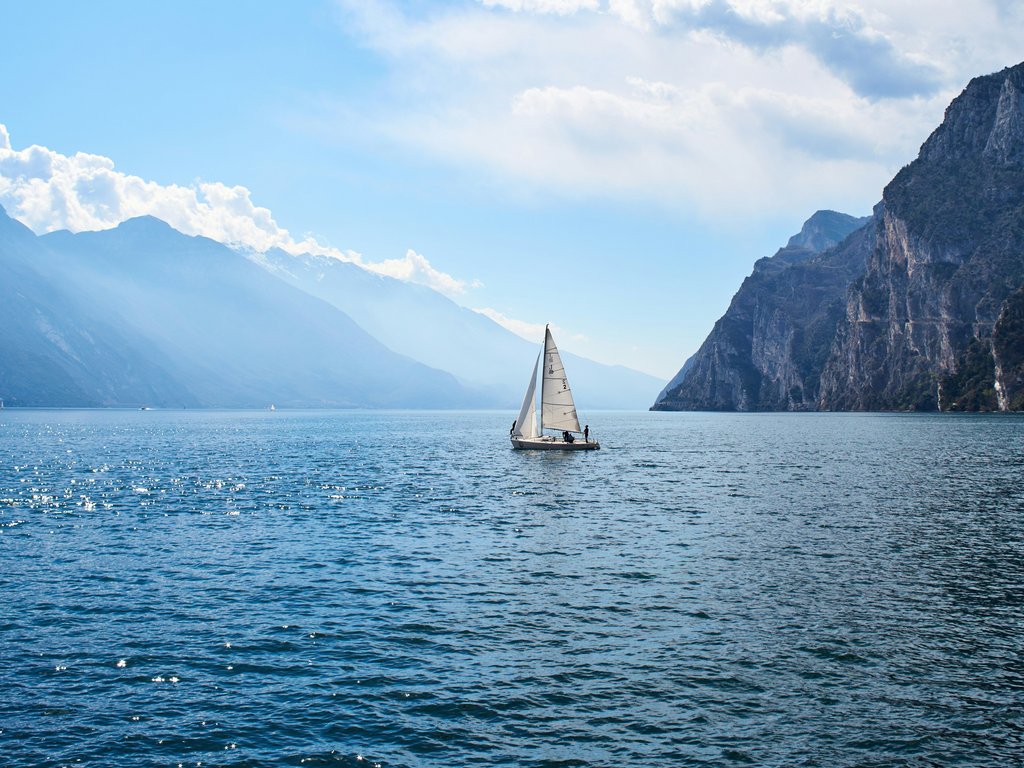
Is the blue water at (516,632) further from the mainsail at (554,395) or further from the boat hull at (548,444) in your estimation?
the boat hull at (548,444)

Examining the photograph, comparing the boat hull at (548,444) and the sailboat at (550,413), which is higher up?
the sailboat at (550,413)

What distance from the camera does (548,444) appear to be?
106250 millimetres

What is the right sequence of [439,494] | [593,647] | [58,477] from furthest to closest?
[58,477]
[439,494]
[593,647]

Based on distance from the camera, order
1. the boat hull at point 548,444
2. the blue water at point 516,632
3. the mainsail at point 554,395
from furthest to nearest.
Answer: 1. the boat hull at point 548,444
2. the mainsail at point 554,395
3. the blue water at point 516,632

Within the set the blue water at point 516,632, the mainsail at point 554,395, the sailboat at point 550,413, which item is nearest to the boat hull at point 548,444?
the sailboat at point 550,413

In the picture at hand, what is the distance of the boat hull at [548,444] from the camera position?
106 m

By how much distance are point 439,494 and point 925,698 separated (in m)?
46.8

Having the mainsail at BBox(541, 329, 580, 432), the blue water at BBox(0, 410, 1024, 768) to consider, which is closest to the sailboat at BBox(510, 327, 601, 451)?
the mainsail at BBox(541, 329, 580, 432)

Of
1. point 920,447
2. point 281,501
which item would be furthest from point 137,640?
point 920,447

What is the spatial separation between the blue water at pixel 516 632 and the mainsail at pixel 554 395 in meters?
45.7

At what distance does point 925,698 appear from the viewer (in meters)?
19.8

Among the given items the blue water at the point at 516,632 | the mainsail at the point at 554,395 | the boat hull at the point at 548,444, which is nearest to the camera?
the blue water at the point at 516,632

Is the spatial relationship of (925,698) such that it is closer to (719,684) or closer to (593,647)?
(719,684)

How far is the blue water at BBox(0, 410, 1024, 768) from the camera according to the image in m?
17.7
